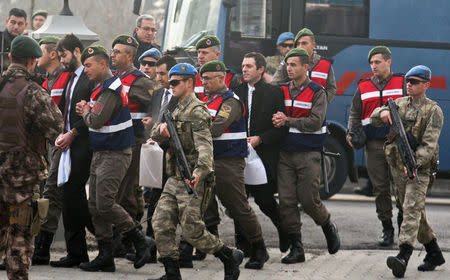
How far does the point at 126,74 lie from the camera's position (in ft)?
29.7

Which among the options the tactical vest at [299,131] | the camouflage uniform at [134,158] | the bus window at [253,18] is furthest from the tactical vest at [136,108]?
the bus window at [253,18]

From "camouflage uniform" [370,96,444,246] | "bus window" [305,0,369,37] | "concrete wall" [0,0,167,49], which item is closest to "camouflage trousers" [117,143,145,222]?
"camouflage uniform" [370,96,444,246]

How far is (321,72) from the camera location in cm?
1034

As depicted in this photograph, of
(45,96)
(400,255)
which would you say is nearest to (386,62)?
(400,255)

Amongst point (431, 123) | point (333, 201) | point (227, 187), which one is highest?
point (431, 123)

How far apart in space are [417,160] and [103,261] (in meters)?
2.77

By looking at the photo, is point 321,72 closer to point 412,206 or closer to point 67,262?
point 412,206

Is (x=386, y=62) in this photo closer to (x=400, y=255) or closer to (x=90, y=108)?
(x=400, y=255)

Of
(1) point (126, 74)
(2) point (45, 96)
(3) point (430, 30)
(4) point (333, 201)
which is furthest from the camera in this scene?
(3) point (430, 30)

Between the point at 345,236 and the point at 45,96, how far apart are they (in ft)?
14.4

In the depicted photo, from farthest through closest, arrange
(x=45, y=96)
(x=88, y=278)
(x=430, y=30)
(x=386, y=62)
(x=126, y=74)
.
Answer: (x=430, y=30) < (x=386, y=62) < (x=126, y=74) < (x=88, y=278) < (x=45, y=96)

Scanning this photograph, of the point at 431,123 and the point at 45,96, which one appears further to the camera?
the point at 431,123

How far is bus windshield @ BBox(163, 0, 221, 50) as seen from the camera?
13.9 meters

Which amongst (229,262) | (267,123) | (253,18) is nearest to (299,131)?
(267,123)
